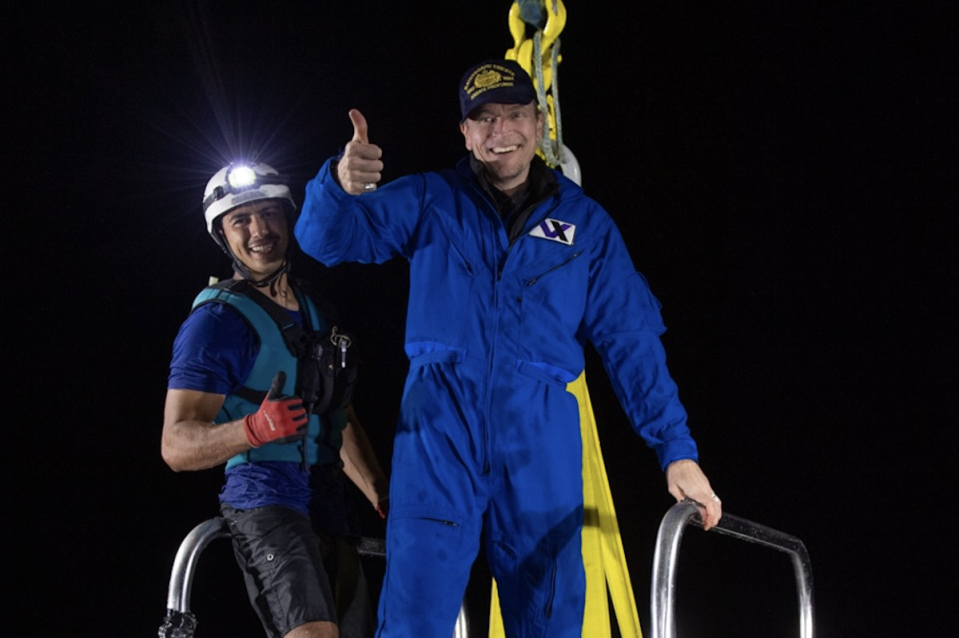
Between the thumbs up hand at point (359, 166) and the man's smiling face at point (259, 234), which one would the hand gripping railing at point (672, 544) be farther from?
the man's smiling face at point (259, 234)

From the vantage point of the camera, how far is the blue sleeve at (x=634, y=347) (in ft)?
6.19

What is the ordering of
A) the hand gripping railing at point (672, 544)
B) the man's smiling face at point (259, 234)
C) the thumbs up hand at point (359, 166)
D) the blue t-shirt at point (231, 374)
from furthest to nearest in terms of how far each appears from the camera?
the man's smiling face at point (259, 234) → the blue t-shirt at point (231, 374) → the thumbs up hand at point (359, 166) → the hand gripping railing at point (672, 544)

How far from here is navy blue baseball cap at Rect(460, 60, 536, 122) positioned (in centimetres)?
194

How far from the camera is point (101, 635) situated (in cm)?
340

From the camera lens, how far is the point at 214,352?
215 cm

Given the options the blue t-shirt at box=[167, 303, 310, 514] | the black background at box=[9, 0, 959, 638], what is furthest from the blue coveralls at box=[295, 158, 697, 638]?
the black background at box=[9, 0, 959, 638]

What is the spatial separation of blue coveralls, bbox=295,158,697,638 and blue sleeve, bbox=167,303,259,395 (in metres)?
0.44

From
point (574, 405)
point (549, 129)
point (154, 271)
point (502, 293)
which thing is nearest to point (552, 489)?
point (574, 405)

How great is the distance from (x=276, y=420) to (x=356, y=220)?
0.40 metres

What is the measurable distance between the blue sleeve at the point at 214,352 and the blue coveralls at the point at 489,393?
444 mm

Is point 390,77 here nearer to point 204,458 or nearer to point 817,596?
point 204,458

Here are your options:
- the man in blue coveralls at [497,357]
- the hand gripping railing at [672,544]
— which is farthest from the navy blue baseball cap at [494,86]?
the hand gripping railing at [672,544]

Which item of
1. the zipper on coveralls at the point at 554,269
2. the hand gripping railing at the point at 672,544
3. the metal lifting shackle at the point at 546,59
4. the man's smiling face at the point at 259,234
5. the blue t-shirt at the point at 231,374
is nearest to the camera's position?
the hand gripping railing at the point at 672,544

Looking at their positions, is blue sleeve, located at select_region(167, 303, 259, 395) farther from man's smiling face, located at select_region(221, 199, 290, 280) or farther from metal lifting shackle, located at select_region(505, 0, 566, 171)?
metal lifting shackle, located at select_region(505, 0, 566, 171)
